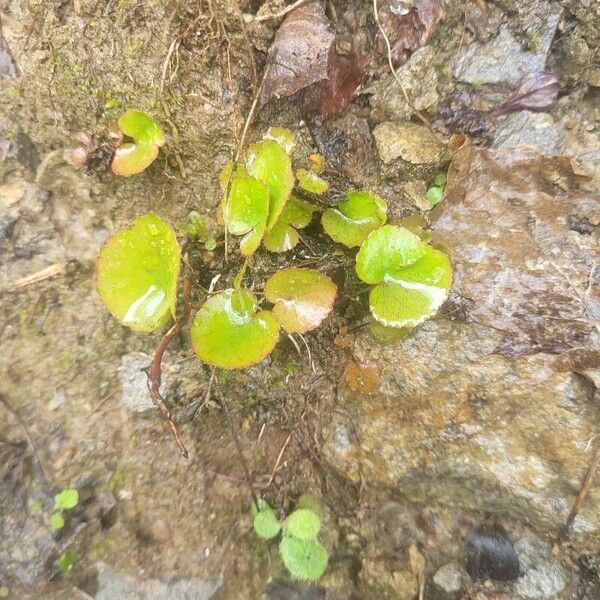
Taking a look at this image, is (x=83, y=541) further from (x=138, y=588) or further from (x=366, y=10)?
(x=366, y=10)

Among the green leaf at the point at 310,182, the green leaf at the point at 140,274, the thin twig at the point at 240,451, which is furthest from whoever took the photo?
the thin twig at the point at 240,451

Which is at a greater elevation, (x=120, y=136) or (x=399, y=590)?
(x=120, y=136)

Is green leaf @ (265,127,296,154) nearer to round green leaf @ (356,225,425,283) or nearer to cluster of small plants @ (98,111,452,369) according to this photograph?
cluster of small plants @ (98,111,452,369)

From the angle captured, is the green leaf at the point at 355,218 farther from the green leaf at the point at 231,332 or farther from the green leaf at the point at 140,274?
the green leaf at the point at 140,274

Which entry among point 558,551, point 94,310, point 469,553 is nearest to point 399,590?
point 469,553

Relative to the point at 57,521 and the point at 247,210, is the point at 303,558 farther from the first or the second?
the point at 247,210

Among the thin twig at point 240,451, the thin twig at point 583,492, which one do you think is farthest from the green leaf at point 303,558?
the thin twig at point 583,492
